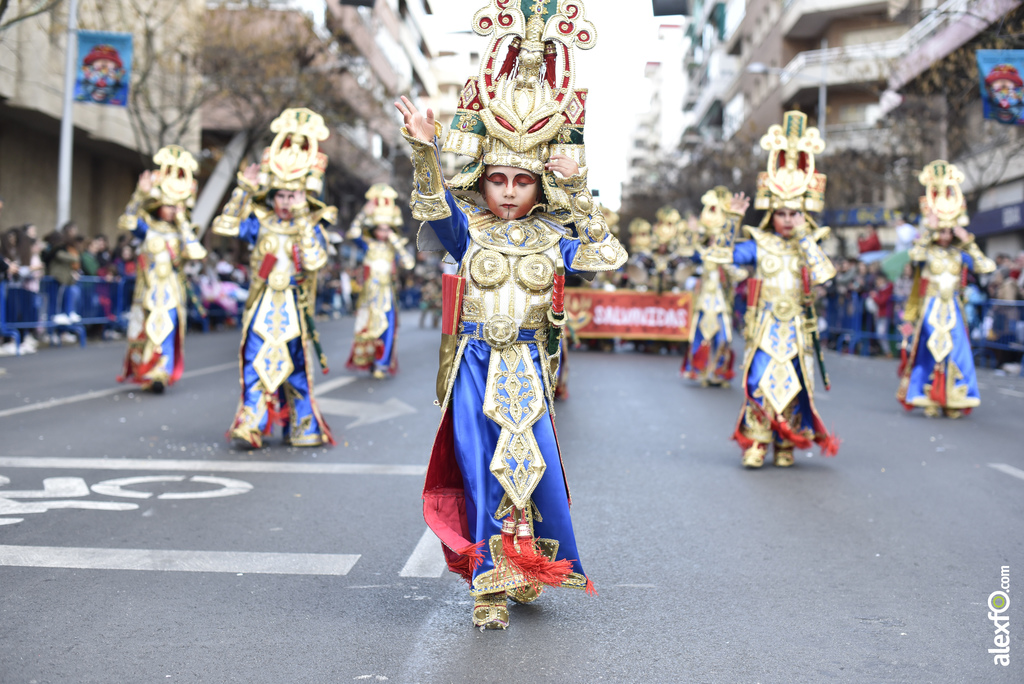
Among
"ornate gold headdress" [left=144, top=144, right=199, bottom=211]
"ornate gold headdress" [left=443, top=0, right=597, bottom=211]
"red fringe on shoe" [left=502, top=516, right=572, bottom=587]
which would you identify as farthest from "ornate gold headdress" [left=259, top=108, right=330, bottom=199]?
"red fringe on shoe" [left=502, top=516, right=572, bottom=587]

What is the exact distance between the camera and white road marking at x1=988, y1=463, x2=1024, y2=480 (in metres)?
8.09

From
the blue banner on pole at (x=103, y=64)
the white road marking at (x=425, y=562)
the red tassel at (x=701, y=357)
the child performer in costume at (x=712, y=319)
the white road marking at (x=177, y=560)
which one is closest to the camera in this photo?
the white road marking at (x=177, y=560)

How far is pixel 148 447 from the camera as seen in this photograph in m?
8.21

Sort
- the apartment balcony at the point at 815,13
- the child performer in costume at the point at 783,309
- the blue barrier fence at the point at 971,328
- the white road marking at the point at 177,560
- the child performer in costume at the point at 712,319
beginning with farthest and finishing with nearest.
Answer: the apartment balcony at the point at 815,13
the blue barrier fence at the point at 971,328
the child performer in costume at the point at 712,319
the child performer in costume at the point at 783,309
the white road marking at the point at 177,560

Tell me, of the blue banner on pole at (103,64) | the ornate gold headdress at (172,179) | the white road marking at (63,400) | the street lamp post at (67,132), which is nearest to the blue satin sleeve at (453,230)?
the white road marking at (63,400)

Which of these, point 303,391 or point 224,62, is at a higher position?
point 224,62

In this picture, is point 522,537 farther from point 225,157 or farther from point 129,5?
point 225,157

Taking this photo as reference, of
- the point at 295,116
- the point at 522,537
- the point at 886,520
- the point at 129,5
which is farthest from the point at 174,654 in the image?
the point at 129,5

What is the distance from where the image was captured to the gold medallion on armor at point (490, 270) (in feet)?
14.9

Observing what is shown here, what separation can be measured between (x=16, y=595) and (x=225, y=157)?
94.2 feet

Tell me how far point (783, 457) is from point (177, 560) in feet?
16.1

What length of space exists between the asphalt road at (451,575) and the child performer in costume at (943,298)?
1718 millimetres

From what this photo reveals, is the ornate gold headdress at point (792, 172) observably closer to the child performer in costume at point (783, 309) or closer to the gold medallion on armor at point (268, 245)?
the child performer in costume at point (783, 309)

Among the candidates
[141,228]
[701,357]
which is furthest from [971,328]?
[141,228]
